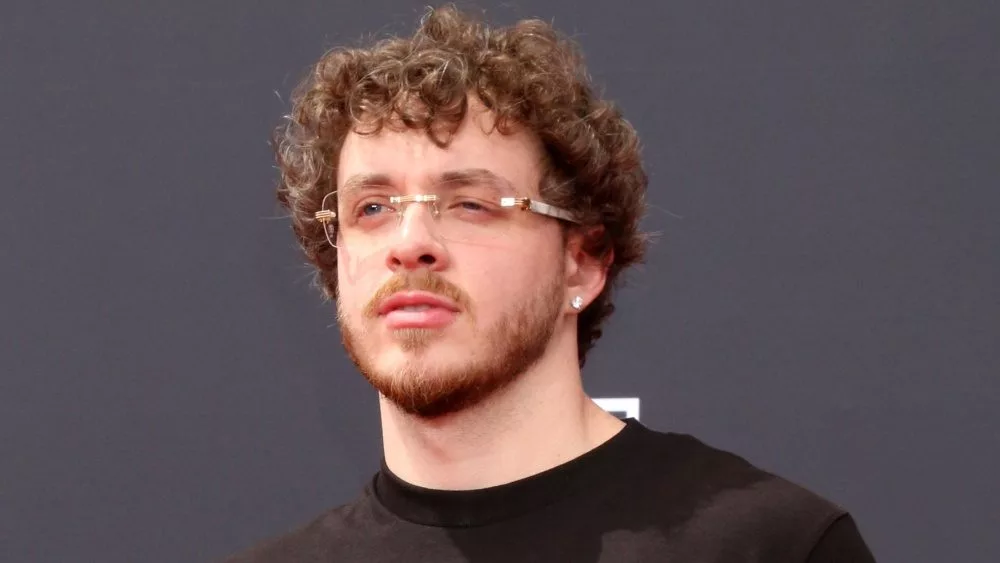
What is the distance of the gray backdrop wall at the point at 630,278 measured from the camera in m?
2.19

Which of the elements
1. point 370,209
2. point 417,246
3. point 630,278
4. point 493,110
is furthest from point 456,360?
point 630,278

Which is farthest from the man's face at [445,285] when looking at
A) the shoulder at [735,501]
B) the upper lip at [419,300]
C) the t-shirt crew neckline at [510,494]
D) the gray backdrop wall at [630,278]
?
the gray backdrop wall at [630,278]

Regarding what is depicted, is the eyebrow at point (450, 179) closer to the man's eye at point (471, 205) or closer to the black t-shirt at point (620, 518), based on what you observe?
the man's eye at point (471, 205)

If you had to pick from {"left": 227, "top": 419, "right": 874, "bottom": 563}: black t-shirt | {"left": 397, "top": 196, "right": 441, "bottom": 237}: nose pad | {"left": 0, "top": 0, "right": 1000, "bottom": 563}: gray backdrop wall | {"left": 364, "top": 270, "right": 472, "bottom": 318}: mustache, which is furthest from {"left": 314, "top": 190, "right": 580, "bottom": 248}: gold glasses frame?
{"left": 0, "top": 0, "right": 1000, "bottom": 563}: gray backdrop wall

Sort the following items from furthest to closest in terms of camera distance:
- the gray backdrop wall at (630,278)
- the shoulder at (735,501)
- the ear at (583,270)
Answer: the gray backdrop wall at (630,278)
the ear at (583,270)
the shoulder at (735,501)

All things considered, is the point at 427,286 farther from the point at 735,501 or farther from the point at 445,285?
the point at 735,501

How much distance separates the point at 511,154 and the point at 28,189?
104 cm

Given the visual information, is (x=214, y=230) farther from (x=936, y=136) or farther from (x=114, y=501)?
(x=936, y=136)

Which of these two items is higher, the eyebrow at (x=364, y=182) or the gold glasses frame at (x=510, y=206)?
the eyebrow at (x=364, y=182)

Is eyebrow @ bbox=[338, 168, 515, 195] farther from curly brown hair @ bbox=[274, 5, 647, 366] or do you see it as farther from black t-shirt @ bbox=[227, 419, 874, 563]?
black t-shirt @ bbox=[227, 419, 874, 563]

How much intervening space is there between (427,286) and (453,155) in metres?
0.19

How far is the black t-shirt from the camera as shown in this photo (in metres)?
1.63

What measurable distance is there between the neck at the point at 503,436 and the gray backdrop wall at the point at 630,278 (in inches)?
19.6

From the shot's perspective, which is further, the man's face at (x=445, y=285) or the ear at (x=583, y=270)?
the ear at (x=583, y=270)
